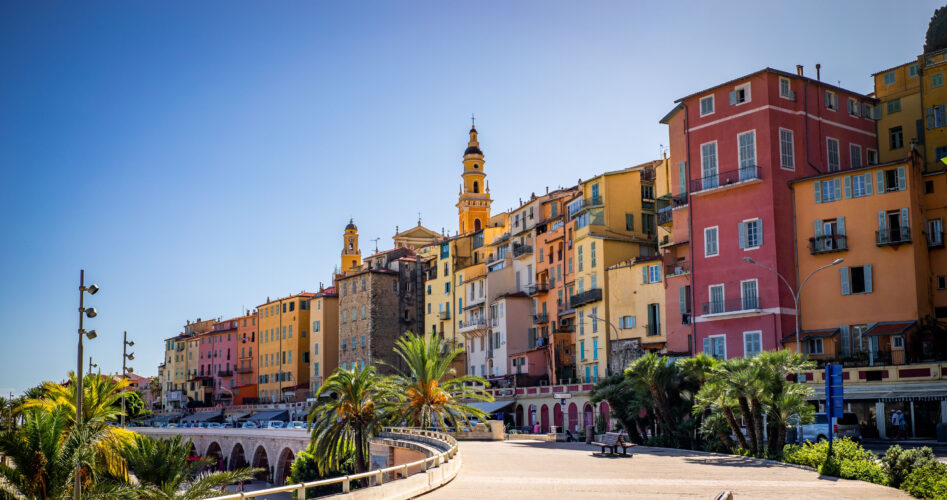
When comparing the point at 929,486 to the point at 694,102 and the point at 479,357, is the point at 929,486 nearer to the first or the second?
the point at 694,102

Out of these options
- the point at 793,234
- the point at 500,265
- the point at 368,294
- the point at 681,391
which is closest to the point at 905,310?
the point at 793,234

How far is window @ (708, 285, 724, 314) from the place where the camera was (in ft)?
177

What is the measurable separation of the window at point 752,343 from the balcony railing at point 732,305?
138 centimetres

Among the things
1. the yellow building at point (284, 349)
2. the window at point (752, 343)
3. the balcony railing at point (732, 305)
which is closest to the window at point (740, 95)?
the balcony railing at point (732, 305)

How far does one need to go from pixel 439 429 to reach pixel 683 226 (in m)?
19.8

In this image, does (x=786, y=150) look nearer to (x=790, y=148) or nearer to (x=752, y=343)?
(x=790, y=148)

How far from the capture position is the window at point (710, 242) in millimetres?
55125

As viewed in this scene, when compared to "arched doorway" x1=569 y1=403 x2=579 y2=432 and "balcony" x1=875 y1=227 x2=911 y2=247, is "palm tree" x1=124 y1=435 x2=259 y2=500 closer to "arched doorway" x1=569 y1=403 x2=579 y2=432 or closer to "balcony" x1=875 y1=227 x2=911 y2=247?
"balcony" x1=875 y1=227 x2=911 y2=247

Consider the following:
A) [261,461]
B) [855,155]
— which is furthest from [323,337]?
[855,155]

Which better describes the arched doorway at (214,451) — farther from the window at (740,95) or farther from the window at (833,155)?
the window at (833,155)

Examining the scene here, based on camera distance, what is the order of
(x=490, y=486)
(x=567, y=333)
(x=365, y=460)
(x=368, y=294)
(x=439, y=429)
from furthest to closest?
1. (x=368, y=294)
2. (x=567, y=333)
3. (x=439, y=429)
4. (x=365, y=460)
5. (x=490, y=486)

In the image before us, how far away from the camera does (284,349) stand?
113m

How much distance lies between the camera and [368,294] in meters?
97.4

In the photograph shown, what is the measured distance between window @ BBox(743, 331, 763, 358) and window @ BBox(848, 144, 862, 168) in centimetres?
1275
